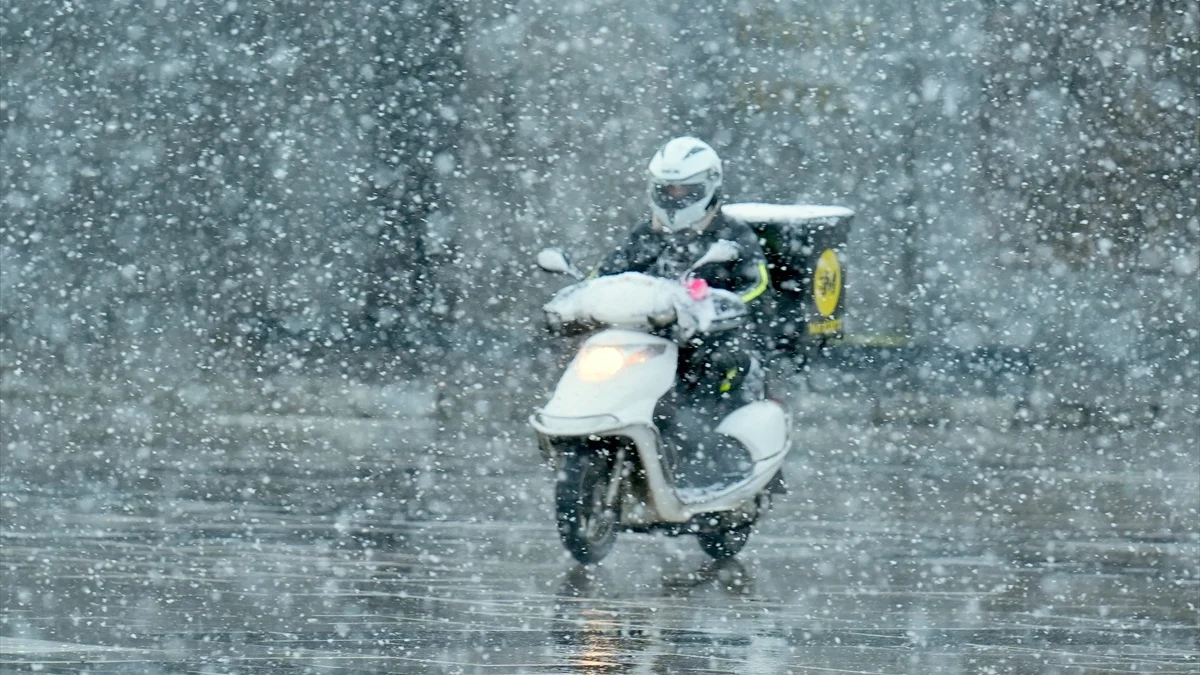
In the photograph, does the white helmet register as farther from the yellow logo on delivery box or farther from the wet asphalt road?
the wet asphalt road

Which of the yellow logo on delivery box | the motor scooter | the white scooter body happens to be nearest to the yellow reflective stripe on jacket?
the motor scooter

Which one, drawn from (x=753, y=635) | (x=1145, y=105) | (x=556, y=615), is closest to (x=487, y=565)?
(x=556, y=615)

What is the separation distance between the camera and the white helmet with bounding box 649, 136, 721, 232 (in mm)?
8625

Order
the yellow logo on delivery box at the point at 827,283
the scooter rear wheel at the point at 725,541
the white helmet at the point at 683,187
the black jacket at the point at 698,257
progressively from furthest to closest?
1. the yellow logo on delivery box at the point at 827,283
2. the scooter rear wheel at the point at 725,541
3. the black jacket at the point at 698,257
4. the white helmet at the point at 683,187

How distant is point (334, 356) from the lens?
18984mm

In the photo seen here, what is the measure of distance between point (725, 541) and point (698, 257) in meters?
1.23

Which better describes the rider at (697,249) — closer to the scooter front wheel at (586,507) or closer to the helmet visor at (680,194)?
the helmet visor at (680,194)

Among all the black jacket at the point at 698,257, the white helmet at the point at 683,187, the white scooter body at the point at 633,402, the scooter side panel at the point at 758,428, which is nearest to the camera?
the white scooter body at the point at 633,402

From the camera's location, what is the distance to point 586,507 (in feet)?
27.5

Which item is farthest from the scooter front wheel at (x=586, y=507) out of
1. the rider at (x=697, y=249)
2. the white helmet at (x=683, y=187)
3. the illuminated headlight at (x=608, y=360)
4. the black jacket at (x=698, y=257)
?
the white helmet at (x=683, y=187)

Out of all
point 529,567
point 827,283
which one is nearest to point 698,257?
point 827,283

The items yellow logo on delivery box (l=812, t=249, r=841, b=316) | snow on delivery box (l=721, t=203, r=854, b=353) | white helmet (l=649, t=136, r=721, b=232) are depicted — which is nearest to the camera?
white helmet (l=649, t=136, r=721, b=232)

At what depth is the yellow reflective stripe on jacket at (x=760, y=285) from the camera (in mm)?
8711

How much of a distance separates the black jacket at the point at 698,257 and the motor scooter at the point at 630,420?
0.19m
